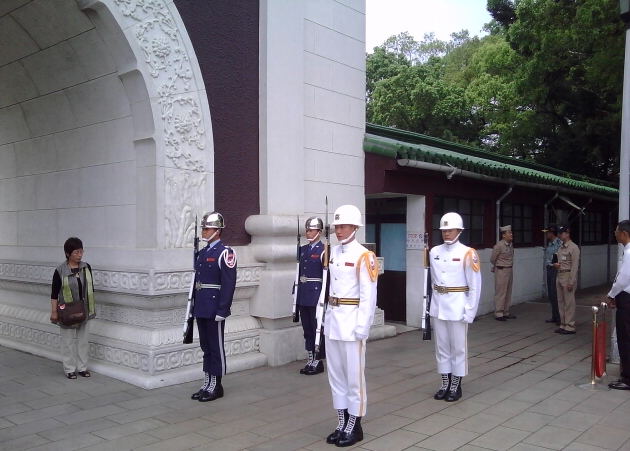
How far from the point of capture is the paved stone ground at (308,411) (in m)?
5.15

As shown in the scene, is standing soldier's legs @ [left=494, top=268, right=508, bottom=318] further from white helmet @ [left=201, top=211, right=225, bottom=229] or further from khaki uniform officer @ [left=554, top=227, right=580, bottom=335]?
white helmet @ [left=201, top=211, right=225, bottom=229]

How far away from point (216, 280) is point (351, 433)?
2.18 m

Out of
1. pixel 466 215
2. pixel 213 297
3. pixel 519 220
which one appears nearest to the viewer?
pixel 213 297

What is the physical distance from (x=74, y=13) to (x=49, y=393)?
426 centimetres

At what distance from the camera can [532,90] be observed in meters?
15.4

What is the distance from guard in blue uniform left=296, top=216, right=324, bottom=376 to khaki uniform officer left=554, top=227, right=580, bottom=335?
5017 millimetres

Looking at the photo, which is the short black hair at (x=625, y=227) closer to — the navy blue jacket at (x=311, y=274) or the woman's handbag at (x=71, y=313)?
the navy blue jacket at (x=311, y=274)

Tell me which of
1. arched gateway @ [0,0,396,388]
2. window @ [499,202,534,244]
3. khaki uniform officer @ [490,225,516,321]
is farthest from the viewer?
window @ [499,202,534,244]

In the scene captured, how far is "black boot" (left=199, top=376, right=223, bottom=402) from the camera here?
247 inches

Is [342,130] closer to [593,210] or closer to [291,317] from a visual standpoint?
[291,317]

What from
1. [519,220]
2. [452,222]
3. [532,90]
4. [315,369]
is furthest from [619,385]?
[532,90]

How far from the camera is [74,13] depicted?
6.79 m

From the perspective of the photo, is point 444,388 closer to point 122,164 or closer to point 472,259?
point 472,259

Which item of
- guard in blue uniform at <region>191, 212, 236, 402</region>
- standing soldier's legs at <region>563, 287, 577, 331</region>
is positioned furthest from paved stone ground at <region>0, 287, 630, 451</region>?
standing soldier's legs at <region>563, 287, 577, 331</region>
